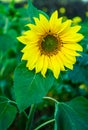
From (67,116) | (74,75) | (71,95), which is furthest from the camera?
(71,95)

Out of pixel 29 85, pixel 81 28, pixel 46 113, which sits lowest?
pixel 46 113

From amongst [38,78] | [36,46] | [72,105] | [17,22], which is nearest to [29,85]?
[38,78]

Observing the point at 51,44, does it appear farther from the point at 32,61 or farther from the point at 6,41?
the point at 6,41

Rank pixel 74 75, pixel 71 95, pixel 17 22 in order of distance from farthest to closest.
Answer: pixel 17 22
pixel 71 95
pixel 74 75

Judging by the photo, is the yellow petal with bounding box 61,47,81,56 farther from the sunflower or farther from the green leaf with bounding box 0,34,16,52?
the green leaf with bounding box 0,34,16,52

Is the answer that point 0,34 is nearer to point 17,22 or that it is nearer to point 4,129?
point 17,22

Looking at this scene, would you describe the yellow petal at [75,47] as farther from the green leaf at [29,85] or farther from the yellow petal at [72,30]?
the green leaf at [29,85]

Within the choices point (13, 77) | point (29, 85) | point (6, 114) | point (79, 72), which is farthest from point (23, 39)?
point (13, 77)
